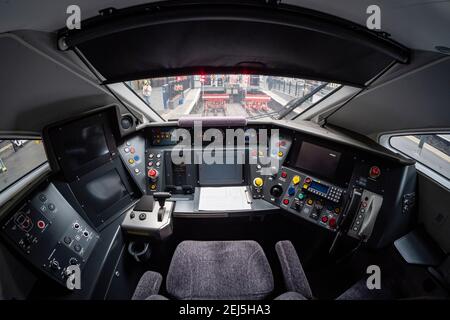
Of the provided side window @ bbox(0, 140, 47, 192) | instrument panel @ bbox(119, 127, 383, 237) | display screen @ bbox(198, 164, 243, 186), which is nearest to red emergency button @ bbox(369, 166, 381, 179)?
instrument panel @ bbox(119, 127, 383, 237)

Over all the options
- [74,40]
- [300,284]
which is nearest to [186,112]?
[74,40]

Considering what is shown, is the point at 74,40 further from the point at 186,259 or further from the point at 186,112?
the point at 186,259

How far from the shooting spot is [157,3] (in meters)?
1.02

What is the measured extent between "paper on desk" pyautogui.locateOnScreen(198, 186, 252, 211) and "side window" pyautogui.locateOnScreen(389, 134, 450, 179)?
1822mm

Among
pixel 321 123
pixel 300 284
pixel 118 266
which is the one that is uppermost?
pixel 321 123

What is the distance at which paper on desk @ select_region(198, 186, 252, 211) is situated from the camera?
217cm

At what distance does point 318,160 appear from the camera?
2209mm

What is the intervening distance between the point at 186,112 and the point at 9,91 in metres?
1.70

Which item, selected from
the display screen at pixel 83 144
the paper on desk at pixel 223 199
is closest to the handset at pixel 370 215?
the paper on desk at pixel 223 199

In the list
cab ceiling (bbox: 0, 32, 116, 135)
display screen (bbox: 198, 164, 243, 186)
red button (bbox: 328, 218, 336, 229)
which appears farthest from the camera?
display screen (bbox: 198, 164, 243, 186)

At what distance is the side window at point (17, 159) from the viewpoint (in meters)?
1.44

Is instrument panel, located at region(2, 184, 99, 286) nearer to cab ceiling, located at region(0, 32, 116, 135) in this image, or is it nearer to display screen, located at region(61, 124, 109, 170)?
display screen, located at region(61, 124, 109, 170)

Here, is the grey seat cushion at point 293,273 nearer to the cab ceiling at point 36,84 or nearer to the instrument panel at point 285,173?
the instrument panel at point 285,173

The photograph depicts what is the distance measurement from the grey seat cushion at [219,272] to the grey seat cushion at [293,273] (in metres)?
0.35
